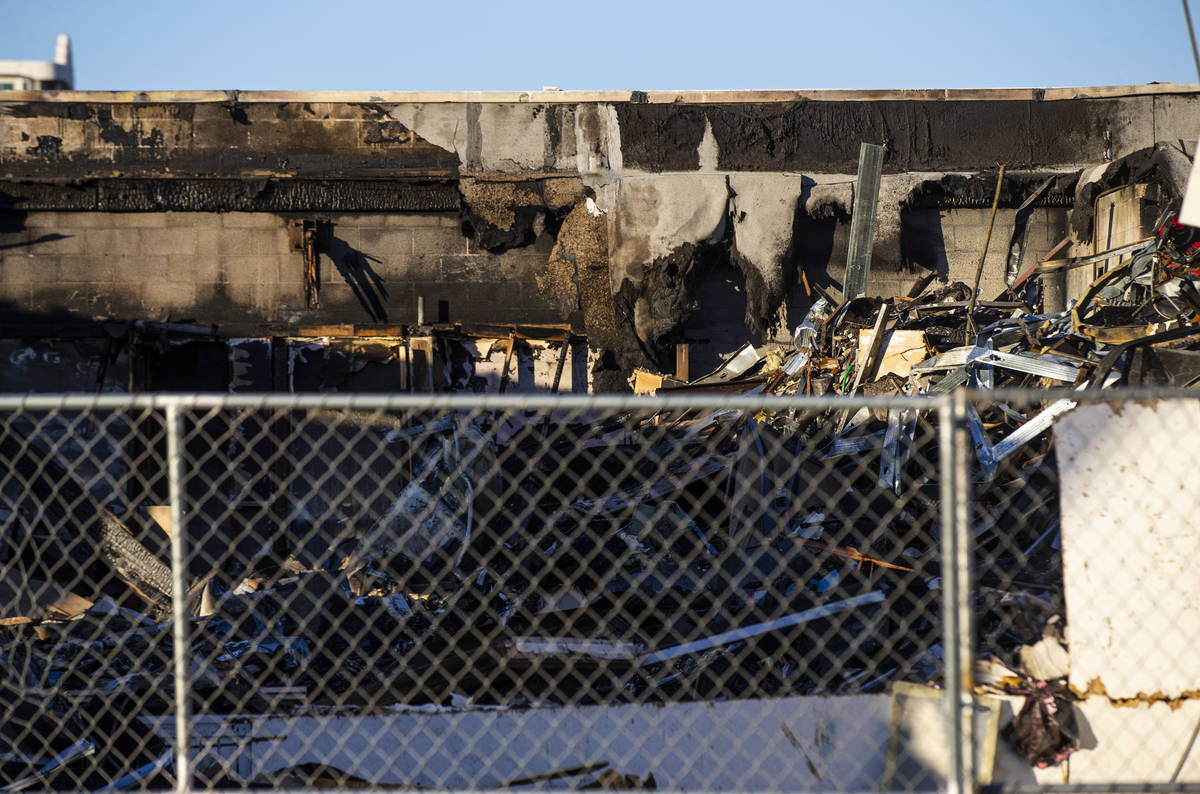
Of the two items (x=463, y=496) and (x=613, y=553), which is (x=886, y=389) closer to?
(x=613, y=553)

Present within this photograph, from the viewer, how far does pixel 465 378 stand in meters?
9.32

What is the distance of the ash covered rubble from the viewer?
182 inches

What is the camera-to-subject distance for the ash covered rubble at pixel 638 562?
4629 mm

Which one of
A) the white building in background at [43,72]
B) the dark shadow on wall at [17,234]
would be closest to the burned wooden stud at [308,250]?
the dark shadow on wall at [17,234]

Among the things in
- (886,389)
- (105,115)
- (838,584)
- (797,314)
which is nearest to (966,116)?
(797,314)

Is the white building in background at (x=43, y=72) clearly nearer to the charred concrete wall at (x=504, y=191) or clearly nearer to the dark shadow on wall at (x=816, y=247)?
the charred concrete wall at (x=504, y=191)

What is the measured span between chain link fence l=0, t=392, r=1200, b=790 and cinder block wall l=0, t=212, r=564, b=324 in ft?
4.21

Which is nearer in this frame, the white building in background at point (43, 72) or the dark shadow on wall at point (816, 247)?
the dark shadow on wall at point (816, 247)

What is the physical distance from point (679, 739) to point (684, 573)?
213 centimetres

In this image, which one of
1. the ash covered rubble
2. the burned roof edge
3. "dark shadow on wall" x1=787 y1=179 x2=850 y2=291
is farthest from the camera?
"dark shadow on wall" x1=787 y1=179 x2=850 y2=291

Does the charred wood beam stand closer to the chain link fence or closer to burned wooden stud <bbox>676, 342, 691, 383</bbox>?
the chain link fence

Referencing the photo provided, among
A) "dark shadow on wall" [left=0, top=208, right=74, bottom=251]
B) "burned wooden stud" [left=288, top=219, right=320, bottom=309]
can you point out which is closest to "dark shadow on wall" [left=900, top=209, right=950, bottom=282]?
Answer: "burned wooden stud" [left=288, top=219, right=320, bottom=309]

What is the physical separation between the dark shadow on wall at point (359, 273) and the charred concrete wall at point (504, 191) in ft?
0.06

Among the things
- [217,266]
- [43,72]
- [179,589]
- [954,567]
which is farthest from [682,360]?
[43,72]
